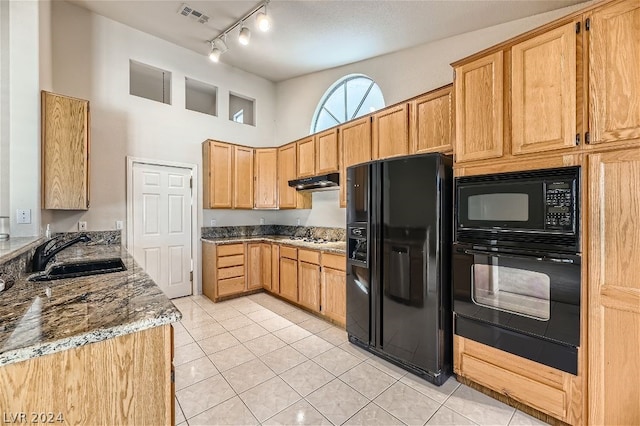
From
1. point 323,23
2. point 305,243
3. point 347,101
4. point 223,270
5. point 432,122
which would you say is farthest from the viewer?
point 347,101

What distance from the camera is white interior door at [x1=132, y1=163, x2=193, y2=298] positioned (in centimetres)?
384

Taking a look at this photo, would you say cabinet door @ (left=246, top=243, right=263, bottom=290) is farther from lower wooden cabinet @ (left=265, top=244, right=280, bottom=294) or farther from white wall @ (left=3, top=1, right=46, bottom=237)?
white wall @ (left=3, top=1, right=46, bottom=237)

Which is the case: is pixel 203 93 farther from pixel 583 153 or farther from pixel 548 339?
pixel 548 339

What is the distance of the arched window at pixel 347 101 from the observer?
12.9 ft

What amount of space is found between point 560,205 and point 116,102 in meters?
4.72

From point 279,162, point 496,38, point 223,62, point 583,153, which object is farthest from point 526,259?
point 223,62

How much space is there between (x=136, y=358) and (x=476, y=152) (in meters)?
2.26

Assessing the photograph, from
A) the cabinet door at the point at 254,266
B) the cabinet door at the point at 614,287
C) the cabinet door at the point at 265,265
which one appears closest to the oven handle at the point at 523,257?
the cabinet door at the point at 614,287

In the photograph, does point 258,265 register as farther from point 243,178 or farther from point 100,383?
point 100,383

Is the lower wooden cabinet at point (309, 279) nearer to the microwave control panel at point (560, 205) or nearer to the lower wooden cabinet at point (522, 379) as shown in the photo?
the lower wooden cabinet at point (522, 379)

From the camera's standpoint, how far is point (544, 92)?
1729 millimetres

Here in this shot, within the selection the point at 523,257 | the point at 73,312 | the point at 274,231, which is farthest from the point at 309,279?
the point at 73,312

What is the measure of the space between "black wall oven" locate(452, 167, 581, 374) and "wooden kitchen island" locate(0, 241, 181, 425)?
192 centimetres

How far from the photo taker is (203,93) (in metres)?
4.61
